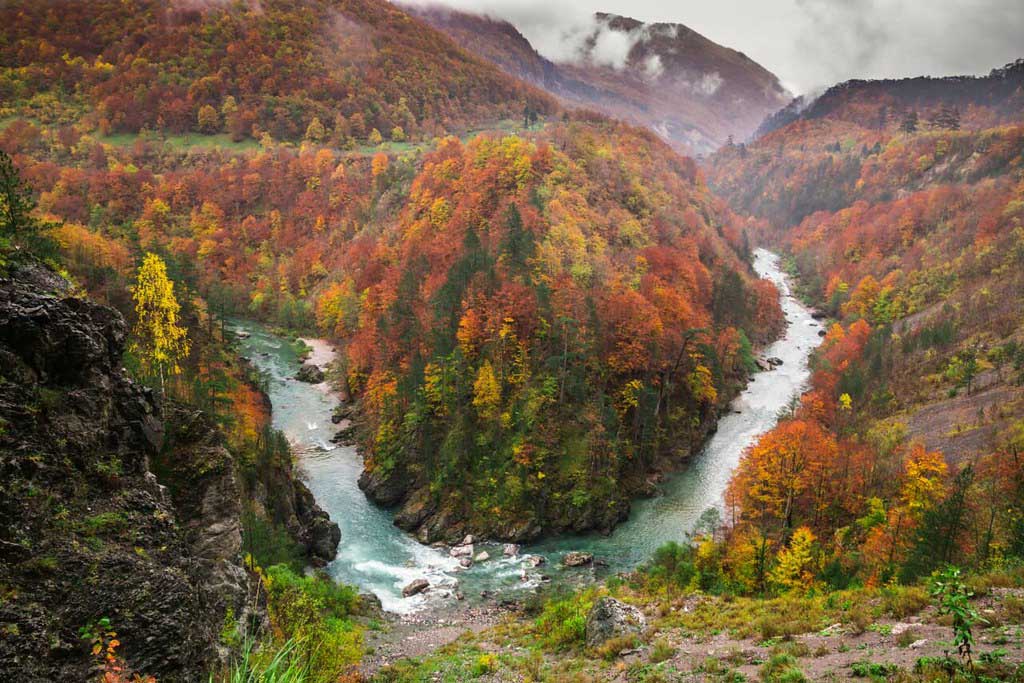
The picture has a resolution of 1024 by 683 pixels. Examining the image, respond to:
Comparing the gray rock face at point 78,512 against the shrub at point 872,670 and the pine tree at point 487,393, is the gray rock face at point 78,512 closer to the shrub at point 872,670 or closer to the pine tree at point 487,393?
the shrub at point 872,670

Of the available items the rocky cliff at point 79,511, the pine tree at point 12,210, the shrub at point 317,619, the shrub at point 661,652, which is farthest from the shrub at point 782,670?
the pine tree at point 12,210

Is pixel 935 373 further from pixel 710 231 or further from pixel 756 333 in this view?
pixel 710 231

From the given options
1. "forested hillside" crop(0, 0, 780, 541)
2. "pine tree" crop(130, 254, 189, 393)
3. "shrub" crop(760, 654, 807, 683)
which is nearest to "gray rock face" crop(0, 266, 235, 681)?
"shrub" crop(760, 654, 807, 683)


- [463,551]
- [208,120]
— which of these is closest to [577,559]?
[463,551]

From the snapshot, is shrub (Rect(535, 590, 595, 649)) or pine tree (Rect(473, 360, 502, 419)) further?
pine tree (Rect(473, 360, 502, 419))

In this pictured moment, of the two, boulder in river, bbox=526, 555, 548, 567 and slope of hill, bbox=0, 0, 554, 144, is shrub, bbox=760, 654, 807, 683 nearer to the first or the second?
boulder in river, bbox=526, 555, 548, 567

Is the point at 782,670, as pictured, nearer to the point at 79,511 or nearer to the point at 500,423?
the point at 79,511

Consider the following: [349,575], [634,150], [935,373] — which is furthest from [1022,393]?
[634,150]
